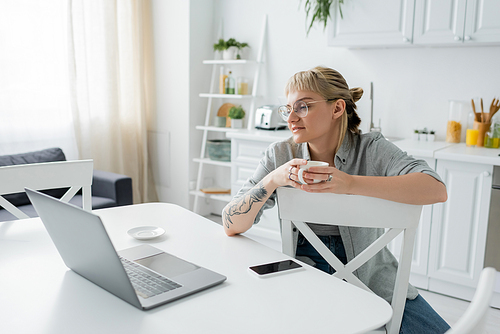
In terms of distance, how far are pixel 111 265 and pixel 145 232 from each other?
476 millimetres

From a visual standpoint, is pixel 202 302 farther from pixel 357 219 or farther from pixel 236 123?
pixel 236 123

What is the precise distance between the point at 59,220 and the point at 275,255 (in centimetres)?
56

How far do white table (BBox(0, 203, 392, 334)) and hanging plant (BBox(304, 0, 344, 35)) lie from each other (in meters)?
2.27

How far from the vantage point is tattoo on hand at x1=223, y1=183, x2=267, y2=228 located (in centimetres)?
141

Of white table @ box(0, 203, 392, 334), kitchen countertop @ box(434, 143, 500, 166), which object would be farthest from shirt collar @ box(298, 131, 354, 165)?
kitchen countertop @ box(434, 143, 500, 166)

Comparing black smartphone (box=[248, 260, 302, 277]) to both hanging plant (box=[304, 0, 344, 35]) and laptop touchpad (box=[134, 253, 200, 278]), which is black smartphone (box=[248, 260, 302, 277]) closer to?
laptop touchpad (box=[134, 253, 200, 278])

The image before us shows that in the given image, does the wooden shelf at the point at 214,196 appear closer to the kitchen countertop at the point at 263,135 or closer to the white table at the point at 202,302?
the kitchen countertop at the point at 263,135

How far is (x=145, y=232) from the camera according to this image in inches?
53.9

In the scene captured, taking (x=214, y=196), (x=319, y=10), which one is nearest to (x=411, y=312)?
(x=319, y=10)

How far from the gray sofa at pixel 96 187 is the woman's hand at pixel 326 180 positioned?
2.04 metres

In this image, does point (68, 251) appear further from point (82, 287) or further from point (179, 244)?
point (179, 244)

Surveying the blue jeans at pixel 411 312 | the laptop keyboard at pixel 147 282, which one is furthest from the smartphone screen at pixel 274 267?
the blue jeans at pixel 411 312

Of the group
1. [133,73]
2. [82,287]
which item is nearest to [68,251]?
[82,287]

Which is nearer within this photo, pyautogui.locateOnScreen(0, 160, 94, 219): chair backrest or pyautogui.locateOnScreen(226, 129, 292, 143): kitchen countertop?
pyautogui.locateOnScreen(0, 160, 94, 219): chair backrest
